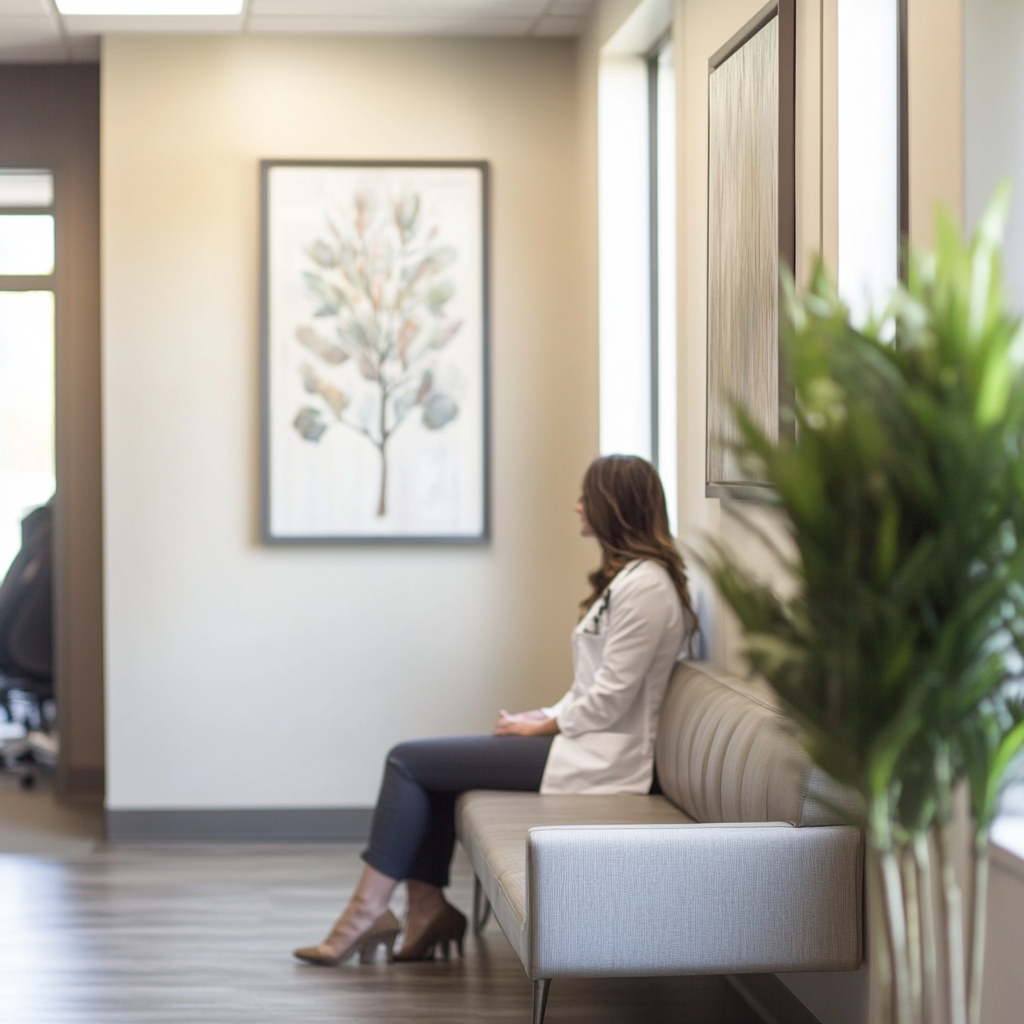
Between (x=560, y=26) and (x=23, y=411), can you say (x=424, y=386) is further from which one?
(x=23, y=411)

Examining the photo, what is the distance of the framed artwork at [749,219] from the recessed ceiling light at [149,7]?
1990 millimetres

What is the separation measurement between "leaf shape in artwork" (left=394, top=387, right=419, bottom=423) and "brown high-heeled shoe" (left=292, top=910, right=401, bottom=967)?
1995 mm

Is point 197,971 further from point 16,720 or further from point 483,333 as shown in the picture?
point 16,720

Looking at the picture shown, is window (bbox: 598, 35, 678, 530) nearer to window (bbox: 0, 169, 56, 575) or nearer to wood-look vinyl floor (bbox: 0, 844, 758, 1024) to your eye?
wood-look vinyl floor (bbox: 0, 844, 758, 1024)

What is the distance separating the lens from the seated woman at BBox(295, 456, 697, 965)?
3.57 metres

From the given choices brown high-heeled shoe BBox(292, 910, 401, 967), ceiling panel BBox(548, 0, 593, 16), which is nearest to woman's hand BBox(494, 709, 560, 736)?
brown high-heeled shoe BBox(292, 910, 401, 967)

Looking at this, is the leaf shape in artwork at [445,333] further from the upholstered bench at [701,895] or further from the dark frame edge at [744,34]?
the upholstered bench at [701,895]

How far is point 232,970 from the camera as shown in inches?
143

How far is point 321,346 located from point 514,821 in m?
2.33

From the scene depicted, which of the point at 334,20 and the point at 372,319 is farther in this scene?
the point at 372,319

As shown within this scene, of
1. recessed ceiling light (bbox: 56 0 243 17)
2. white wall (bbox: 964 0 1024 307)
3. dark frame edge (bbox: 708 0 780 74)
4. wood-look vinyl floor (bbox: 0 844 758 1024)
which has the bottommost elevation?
wood-look vinyl floor (bbox: 0 844 758 1024)

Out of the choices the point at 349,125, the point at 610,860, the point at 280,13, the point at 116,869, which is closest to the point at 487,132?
the point at 349,125

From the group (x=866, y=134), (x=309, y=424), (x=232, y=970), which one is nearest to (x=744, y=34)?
(x=866, y=134)

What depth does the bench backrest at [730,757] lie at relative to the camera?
8.74 ft
